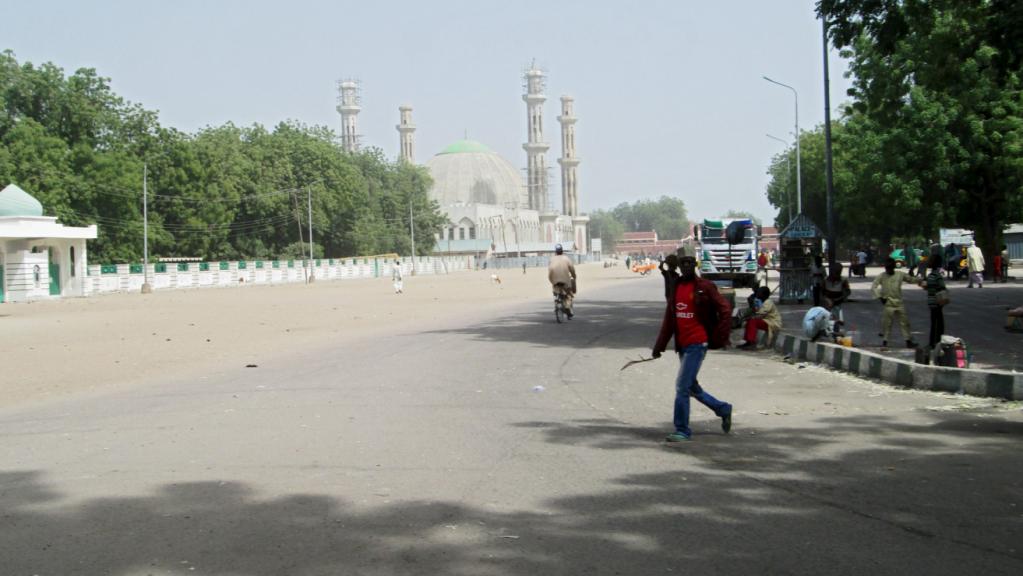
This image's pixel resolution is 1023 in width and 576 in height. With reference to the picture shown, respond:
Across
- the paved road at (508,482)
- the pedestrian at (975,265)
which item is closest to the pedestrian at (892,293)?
the paved road at (508,482)

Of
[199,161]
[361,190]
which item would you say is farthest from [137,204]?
[361,190]

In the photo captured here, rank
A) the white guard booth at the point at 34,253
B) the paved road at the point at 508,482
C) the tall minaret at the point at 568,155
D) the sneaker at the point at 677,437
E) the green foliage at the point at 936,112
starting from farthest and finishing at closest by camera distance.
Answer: the tall minaret at the point at 568,155 < the white guard booth at the point at 34,253 < the green foliage at the point at 936,112 < the sneaker at the point at 677,437 < the paved road at the point at 508,482

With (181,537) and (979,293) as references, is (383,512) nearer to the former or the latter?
(181,537)

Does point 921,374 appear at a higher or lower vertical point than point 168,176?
lower

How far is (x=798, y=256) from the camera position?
27562mm

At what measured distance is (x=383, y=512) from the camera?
235 inches

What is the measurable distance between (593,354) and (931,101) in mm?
27339

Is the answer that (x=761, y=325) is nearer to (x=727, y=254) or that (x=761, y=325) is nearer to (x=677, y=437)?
(x=677, y=437)

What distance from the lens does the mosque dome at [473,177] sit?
566 feet

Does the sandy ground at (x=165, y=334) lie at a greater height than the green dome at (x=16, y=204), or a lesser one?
lesser

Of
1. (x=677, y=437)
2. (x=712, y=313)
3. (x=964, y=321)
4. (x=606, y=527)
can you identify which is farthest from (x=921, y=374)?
(x=964, y=321)

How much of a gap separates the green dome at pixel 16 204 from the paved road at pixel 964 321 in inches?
1334

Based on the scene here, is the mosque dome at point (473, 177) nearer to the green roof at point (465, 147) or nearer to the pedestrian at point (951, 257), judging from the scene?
the green roof at point (465, 147)

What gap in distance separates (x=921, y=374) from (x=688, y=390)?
173 inches
